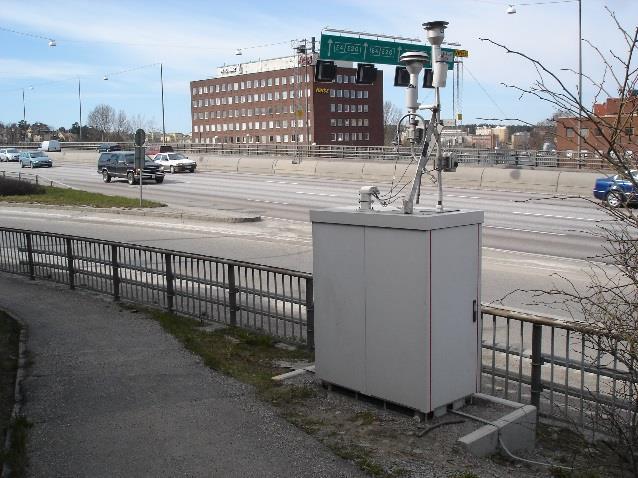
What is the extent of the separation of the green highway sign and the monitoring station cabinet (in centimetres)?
2754

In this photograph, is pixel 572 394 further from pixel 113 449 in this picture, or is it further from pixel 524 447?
pixel 113 449

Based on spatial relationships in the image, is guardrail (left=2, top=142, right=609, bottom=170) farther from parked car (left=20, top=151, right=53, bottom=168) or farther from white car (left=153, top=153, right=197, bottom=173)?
parked car (left=20, top=151, right=53, bottom=168)

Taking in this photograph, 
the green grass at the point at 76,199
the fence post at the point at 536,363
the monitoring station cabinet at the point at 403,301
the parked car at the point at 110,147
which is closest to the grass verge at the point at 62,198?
the green grass at the point at 76,199

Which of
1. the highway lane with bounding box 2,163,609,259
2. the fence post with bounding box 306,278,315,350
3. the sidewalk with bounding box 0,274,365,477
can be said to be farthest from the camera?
the highway lane with bounding box 2,163,609,259

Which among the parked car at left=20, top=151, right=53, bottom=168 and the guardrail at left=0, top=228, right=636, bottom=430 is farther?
the parked car at left=20, top=151, right=53, bottom=168

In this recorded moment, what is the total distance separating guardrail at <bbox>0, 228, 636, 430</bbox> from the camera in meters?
6.10

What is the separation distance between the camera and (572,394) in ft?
20.6

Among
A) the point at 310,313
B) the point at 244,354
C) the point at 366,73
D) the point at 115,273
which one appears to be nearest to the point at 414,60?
the point at 310,313

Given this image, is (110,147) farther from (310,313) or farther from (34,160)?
(310,313)

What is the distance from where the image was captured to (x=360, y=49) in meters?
33.3

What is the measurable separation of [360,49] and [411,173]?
6.76m

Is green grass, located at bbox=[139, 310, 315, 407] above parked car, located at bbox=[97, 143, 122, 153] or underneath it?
underneath

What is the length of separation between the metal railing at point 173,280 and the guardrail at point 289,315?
2cm

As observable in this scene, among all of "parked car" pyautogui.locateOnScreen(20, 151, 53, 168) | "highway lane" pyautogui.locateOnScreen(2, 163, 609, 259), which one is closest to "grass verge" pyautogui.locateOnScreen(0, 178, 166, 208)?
"highway lane" pyautogui.locateOnScreen(2, 163, 609, 259)
